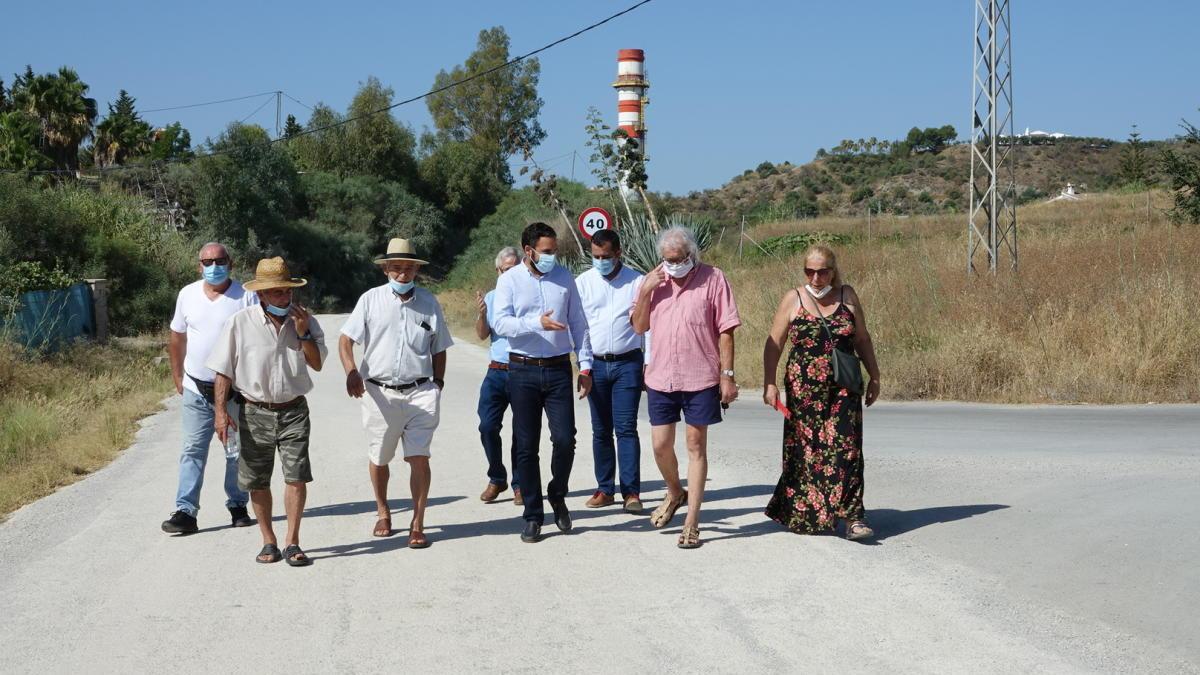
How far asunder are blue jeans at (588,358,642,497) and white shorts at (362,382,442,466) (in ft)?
4.78

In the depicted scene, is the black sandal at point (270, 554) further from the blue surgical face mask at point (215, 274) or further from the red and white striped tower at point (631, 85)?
the red and white striped tower at point (631, 85)

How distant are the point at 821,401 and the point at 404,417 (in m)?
2.55

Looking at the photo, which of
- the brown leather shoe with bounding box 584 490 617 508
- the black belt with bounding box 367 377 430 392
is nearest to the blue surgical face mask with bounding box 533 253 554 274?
the black belt with bounding box 367 377 430 392

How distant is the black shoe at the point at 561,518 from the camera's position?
25.3 ft

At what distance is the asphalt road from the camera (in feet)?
17.4

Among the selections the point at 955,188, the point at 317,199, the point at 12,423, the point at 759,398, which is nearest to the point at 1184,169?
the point at 759,398

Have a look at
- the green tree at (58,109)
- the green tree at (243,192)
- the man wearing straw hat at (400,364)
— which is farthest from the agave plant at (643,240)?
the green tree at (58,109)

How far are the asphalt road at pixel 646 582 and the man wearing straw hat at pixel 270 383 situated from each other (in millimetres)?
442

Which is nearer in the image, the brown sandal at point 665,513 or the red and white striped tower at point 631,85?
the brown sandal at point 665,513

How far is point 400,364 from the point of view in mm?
7367

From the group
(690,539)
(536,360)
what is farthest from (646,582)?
(536,360)

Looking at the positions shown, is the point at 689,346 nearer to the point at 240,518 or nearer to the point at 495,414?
the point at 495,414

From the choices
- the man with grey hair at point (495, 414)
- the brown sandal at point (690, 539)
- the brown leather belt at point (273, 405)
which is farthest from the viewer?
the man with grey hair at point (495, 414)

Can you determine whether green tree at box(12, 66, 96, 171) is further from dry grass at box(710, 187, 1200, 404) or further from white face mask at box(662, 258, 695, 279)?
white face mask at box(662, 258, 695, 279)
